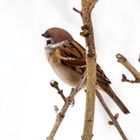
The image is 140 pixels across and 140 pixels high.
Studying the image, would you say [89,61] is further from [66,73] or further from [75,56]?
[66,73]

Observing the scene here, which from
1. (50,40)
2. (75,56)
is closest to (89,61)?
(75,56)

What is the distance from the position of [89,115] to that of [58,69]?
1.73m

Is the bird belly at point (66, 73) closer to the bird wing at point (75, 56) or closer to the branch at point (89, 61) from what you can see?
the bird wing at point (75, 56)

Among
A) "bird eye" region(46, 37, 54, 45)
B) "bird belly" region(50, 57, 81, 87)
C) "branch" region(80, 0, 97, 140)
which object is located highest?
"bird eye" region(46, 37, 54, 45)

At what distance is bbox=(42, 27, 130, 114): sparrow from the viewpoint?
9.16 feet

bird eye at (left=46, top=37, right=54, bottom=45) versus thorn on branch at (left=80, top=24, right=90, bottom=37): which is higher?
bird eye at (left=46, top=37, right=54, bottom=45)

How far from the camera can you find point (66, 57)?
295cm

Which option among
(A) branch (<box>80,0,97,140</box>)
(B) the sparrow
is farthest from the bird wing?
(A) branch (<box>80,0,97,140</box>)

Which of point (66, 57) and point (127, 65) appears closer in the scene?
point (127, 65)

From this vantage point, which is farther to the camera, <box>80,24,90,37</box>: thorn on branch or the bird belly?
the bird belly

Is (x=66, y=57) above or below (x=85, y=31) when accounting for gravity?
above

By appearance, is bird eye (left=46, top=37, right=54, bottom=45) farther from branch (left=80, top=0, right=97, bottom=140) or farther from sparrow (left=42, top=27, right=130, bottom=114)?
branch (left=80, top=0, right=97, bottom=140)

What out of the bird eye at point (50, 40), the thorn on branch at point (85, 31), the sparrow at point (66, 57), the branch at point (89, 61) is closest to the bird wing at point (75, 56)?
the sparrow at point (66, 57)

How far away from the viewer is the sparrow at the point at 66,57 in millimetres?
2792
